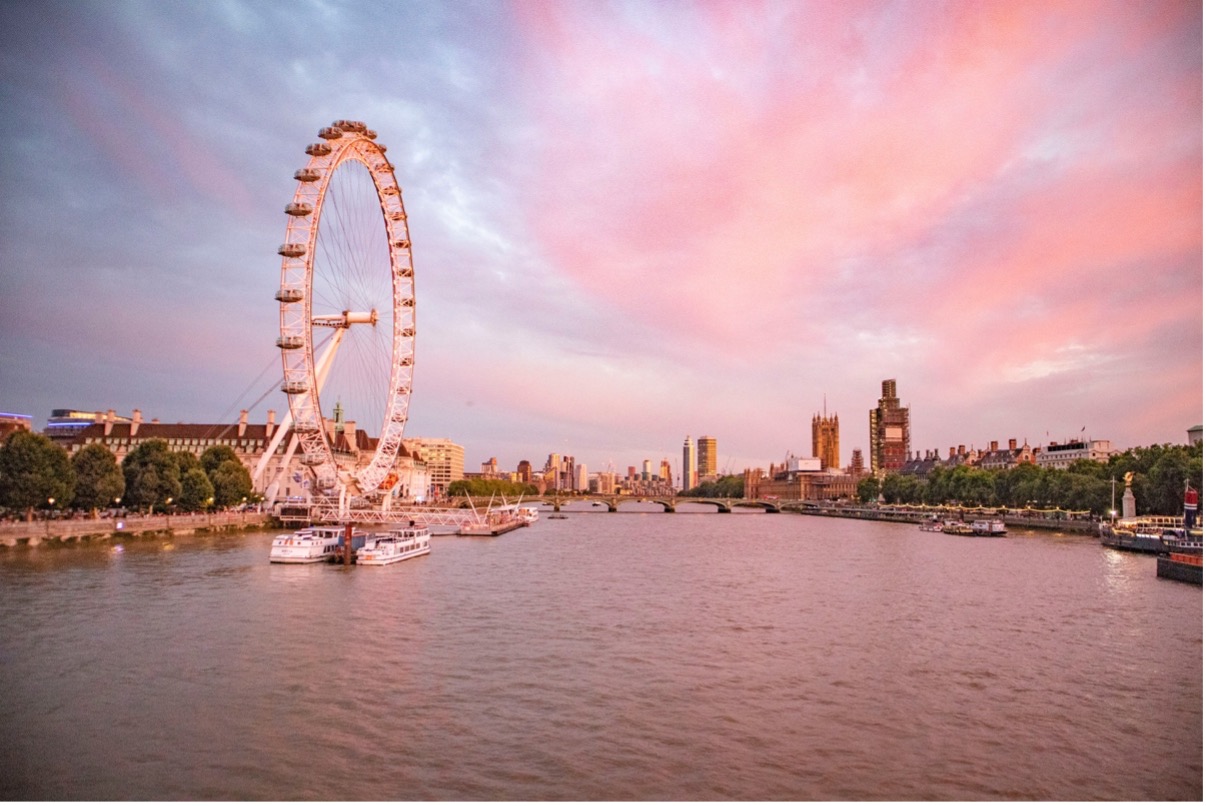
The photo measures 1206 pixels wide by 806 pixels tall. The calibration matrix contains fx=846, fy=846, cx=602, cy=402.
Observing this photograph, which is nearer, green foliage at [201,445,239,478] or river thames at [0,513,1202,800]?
river thames at [0,513,1202,800]

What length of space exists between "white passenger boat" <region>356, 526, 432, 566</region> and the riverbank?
72.4ft

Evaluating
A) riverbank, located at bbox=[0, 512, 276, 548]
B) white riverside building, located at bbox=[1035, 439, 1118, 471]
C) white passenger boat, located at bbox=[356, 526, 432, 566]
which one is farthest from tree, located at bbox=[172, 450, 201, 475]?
white riverside building, located at bbox=[1035, 439, 1118, 471]

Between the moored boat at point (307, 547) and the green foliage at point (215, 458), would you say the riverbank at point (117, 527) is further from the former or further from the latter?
the moored boat at point (307, 547)

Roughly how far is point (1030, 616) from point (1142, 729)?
722 inches

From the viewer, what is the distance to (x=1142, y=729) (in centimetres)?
2080

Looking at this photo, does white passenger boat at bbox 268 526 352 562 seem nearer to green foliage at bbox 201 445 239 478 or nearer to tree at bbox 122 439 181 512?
tree at bbox 122 439 181 512

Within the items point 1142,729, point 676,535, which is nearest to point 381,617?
point 1142,729

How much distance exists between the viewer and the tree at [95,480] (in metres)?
68.8

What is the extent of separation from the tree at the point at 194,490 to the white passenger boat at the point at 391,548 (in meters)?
27.7

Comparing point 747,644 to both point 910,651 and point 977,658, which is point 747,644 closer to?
point 910,651

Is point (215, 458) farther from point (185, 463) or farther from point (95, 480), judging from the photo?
point (95, 480)

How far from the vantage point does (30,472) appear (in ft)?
200

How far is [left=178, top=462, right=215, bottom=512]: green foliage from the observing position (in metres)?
83.9

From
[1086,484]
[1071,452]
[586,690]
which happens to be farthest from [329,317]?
[1071,452]
